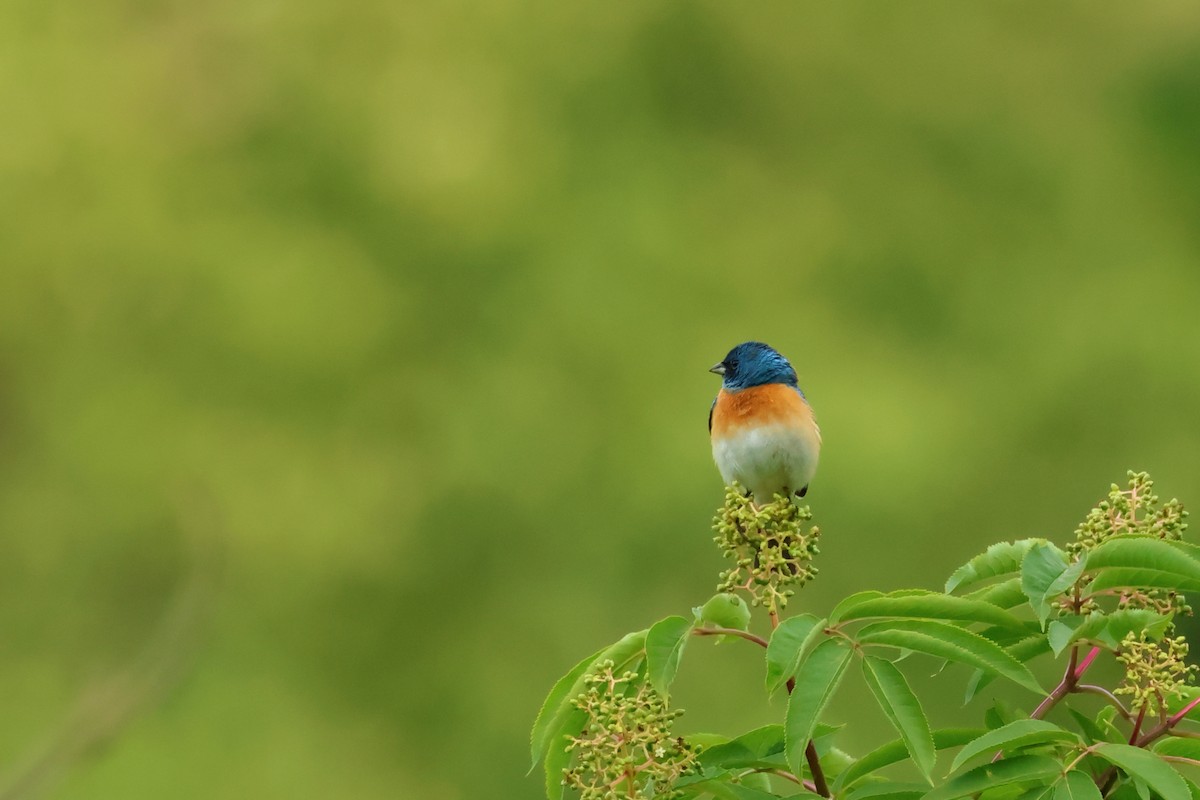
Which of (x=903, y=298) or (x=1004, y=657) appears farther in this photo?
(x=903, y=298)

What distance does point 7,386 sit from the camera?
11.6 m

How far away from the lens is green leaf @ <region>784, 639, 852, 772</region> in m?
1.79

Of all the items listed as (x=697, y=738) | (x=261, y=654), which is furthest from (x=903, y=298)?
(x=697, y=738)

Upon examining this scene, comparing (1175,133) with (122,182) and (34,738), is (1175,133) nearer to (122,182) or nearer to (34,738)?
(122,182)

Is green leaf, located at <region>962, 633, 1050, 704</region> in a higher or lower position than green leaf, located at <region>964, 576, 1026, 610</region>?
lower

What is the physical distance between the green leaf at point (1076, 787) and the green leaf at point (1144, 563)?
0.24 meters

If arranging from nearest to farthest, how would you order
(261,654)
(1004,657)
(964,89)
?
1. (1004,657)
2. (261,654)
3. (964,89)

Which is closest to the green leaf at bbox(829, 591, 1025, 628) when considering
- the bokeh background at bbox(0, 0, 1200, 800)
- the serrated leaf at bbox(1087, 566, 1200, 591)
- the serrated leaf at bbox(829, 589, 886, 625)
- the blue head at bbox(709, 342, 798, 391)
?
the serrated leaf at bbox(829, 589, 886, 625)

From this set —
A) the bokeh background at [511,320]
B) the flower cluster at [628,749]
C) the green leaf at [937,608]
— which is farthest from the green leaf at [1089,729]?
the bokeh background at [511,320]

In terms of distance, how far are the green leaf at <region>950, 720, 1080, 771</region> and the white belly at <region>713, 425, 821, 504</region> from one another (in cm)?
196

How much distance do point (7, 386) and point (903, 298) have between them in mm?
7089

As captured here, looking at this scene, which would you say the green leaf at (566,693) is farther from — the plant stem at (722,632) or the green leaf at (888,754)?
the green leaf at (888,754)

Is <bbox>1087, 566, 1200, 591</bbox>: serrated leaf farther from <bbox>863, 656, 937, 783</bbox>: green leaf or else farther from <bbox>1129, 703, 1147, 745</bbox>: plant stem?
<bbox>863, 656, 937, 783</bbox>: green leaf

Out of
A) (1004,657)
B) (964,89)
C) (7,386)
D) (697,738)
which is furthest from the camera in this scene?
(964,89)
